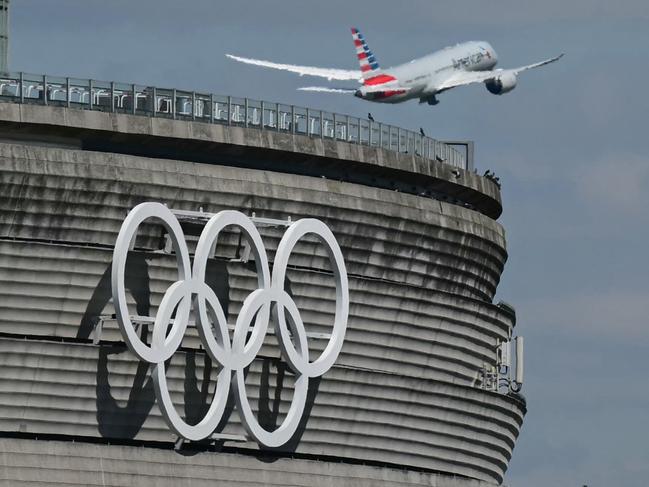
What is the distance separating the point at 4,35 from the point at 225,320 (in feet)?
70.7

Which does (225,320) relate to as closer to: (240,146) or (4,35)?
(240,146)

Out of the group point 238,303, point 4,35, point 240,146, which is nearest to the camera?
point 238,303

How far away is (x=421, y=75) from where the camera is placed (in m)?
163

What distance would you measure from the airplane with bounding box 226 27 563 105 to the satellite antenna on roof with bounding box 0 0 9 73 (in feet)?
99.1

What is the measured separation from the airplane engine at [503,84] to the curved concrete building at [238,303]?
23180 mm

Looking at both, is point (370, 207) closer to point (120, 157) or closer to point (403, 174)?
point (403, 174)

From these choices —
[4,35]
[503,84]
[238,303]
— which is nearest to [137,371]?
[238,303]

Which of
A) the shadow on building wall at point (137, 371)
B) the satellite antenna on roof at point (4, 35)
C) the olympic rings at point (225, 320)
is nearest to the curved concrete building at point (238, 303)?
the shadow on building wall at point (137, 371)

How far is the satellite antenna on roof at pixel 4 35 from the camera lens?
415 feet

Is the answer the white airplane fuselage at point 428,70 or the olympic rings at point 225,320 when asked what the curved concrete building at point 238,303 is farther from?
the white airplane fuselage at point 428,70

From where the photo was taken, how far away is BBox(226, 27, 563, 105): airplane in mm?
158750

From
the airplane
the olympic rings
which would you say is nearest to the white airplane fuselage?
the airplane

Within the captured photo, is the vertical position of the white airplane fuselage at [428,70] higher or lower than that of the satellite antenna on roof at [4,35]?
higher

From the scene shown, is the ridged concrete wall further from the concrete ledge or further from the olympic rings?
the concrete ledge
